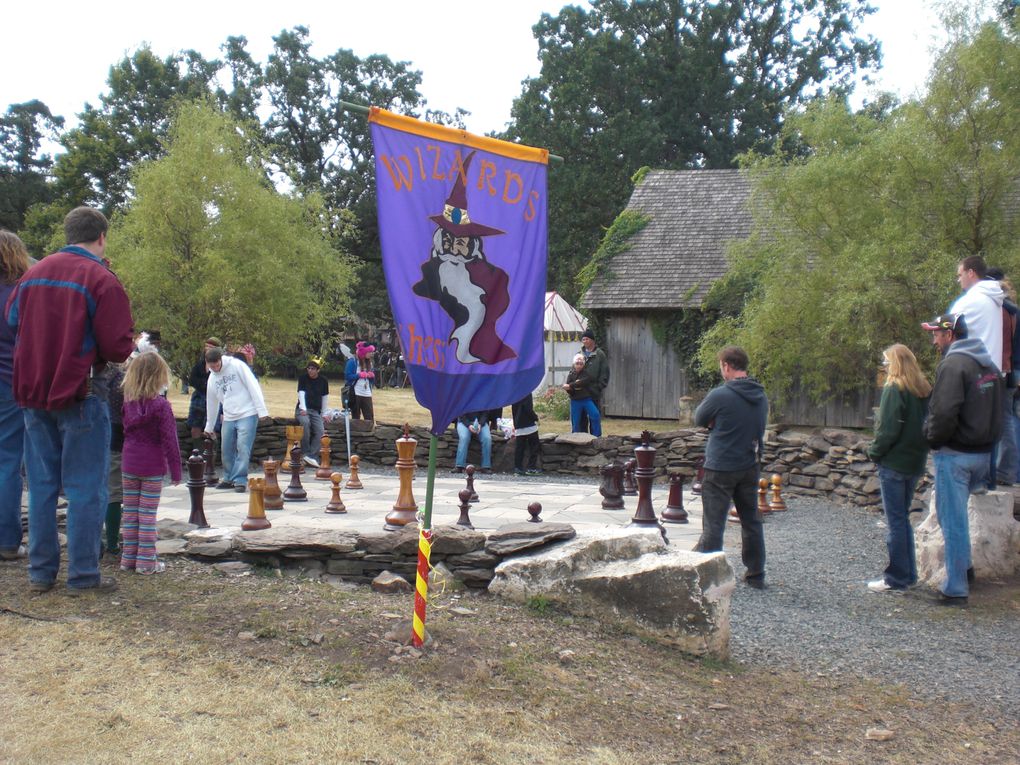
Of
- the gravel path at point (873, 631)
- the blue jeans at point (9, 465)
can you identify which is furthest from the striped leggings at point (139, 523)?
the gravel path at point (873, 631)

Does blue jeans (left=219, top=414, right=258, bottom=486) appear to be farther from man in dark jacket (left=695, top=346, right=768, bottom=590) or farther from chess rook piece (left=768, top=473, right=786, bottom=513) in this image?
chess rook piece (left=768, top=473, right=786, bottom=513)

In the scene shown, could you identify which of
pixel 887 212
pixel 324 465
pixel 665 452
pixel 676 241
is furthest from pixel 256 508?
pixel 676 241

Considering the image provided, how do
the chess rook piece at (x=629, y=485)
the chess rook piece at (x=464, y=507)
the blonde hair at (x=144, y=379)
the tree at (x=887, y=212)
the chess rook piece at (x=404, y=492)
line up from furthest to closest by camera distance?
the tree at (x=887, y=212)
the chess rook piece at (x=629, y=485)
the chess rook piece at (x=404, y=492)
the chess rook piece at (x=464, y=507)
the blonde hair at (x=144, y=379)

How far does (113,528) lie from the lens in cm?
645

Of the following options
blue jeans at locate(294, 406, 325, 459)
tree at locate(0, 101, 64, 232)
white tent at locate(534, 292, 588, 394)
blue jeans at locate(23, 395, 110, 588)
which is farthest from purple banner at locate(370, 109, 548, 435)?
tree at locate(0, 101, 64, 232)

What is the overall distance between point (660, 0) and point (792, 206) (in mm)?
31156

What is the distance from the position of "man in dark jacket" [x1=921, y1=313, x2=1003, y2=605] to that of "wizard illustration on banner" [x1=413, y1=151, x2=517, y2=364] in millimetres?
3376

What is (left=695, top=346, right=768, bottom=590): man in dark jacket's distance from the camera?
22.4ft

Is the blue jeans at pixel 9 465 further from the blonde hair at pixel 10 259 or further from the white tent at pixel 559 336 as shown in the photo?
the white tent at pixel 559 336

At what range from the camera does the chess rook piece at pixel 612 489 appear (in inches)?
404

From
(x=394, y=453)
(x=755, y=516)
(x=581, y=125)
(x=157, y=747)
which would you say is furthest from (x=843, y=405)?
(x=581, y=125)

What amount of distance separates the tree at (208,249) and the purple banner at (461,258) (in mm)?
17304

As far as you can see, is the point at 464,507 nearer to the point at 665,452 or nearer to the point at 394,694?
the point at 394,694

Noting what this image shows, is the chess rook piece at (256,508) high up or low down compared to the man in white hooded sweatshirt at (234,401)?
down
